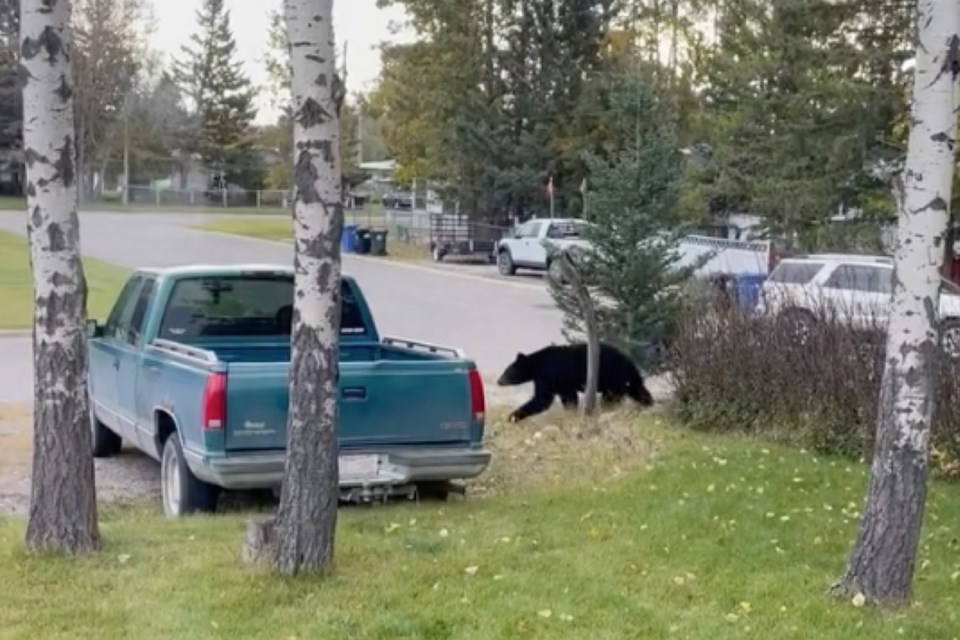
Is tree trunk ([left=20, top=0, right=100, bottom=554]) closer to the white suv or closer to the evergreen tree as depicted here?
the white suv

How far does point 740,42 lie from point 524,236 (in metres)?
8.50

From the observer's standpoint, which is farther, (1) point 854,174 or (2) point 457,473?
(1) point 854,174

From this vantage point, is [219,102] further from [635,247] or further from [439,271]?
[635,247]

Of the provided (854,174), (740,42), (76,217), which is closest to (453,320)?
(854,174)

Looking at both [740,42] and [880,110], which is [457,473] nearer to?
[880,110]

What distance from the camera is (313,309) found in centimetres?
532

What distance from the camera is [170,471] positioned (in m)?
7.57

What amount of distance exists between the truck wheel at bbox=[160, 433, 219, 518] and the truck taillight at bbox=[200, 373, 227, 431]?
0.54m

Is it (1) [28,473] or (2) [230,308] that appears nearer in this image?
(2) [230,308]

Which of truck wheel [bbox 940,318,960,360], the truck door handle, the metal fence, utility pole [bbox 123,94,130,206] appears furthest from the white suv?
the metal fence

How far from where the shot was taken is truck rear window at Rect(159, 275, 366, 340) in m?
8.59

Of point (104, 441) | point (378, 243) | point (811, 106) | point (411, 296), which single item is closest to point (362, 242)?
point (378, 243)

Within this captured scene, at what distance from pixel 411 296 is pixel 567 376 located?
51.3ft

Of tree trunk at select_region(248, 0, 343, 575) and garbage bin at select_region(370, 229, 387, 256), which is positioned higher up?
tree trunk at select_region(248, 0, 343, 575)
